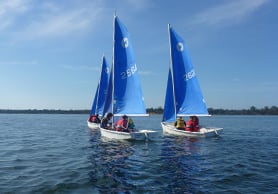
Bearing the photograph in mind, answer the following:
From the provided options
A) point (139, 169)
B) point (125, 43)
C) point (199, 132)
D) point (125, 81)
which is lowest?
point (139, 169)

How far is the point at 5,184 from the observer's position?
1341 cm

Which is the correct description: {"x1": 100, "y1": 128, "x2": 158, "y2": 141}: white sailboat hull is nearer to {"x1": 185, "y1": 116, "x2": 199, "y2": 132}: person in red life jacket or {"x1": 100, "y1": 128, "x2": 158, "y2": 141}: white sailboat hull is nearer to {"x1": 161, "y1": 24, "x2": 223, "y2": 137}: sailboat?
{"x1": 185, "y1": 116, "x2": 199, "y2": 132}: person in red life jacket

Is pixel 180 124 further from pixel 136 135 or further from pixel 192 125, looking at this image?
pixel 136 135

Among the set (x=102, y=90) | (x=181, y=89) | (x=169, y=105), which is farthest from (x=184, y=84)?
(x=102, y=90)

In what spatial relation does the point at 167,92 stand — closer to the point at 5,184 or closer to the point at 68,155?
the point at 68,155

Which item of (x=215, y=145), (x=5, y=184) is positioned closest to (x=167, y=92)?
(x=215, y=145)

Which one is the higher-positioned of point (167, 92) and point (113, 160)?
point (167, 92)

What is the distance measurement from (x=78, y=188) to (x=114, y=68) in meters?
18.0

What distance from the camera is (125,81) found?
29781mm

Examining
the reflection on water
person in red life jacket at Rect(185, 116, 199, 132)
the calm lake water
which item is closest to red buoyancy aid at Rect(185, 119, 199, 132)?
person in red life jacket at Rect(185, 116, 199, 132)

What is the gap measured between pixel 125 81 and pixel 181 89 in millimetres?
7732

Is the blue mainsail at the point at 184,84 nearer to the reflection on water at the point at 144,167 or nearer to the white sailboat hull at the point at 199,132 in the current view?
the white sailboat hull at the point at 199,132

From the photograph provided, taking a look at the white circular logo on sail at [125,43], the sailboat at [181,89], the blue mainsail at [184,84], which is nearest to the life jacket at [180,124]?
the sailboat at [181,89]

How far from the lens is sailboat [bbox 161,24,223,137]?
34.5 meters
